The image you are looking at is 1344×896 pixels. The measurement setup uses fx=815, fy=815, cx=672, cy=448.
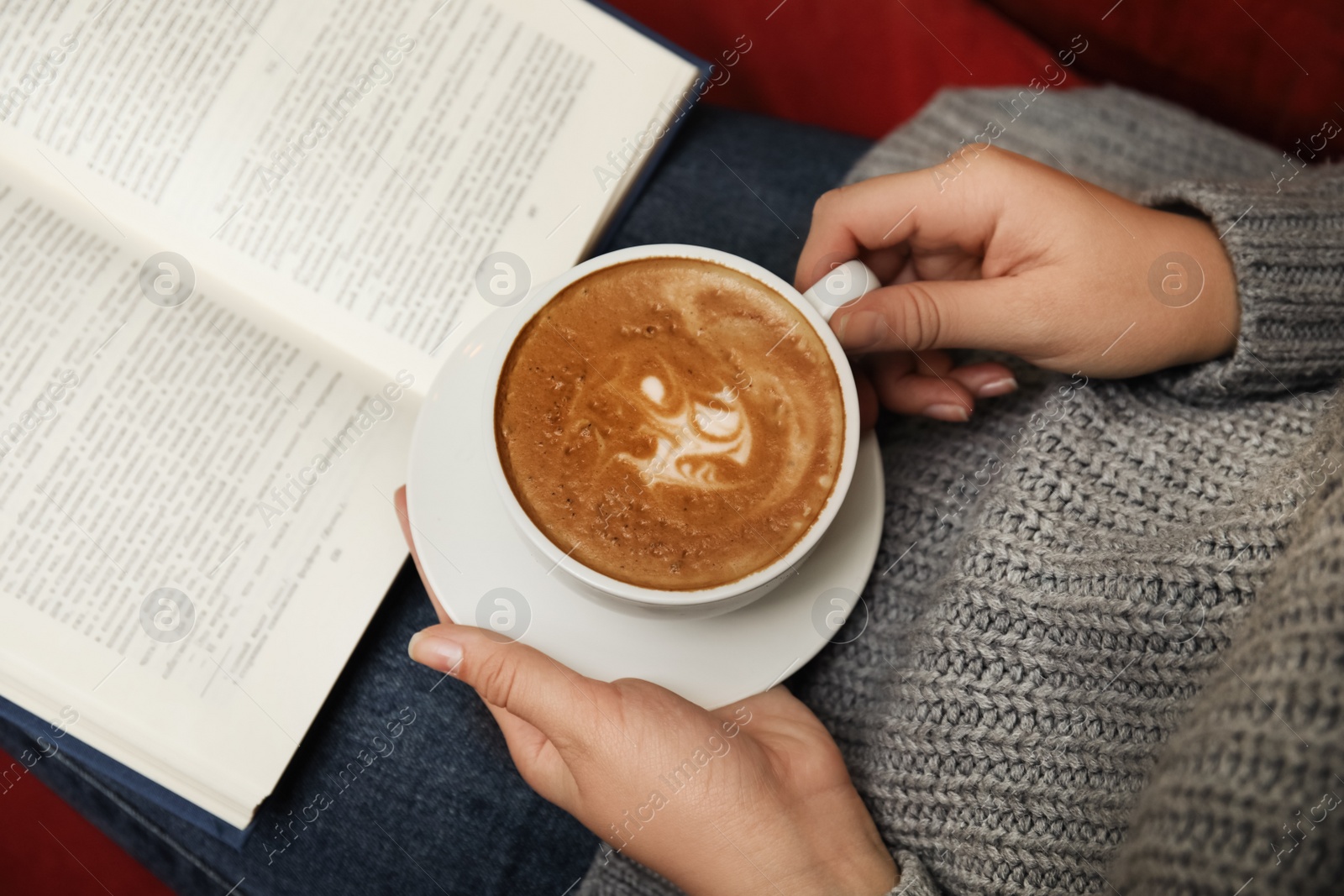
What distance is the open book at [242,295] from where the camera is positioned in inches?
29.7

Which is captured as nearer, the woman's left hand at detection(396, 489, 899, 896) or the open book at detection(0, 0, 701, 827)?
the woman's left hand at detection(396, 489, 899, 896)

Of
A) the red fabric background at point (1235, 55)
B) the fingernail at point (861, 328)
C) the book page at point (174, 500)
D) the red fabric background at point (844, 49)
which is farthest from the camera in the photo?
the red fabric background at point (844, 49)

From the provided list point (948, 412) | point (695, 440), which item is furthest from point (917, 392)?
point (695, 440)

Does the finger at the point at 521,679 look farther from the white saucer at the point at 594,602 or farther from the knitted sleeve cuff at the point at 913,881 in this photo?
the knitted sleeve cuff at the point at 913,881

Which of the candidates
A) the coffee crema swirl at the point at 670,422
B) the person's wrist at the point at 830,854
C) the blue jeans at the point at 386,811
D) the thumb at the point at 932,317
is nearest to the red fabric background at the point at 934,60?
the blue jeans at the point at 386,811

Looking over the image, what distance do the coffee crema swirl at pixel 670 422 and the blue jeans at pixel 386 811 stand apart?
306mm

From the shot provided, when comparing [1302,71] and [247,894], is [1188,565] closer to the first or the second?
[1302,71]

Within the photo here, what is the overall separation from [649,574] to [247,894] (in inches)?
23.1

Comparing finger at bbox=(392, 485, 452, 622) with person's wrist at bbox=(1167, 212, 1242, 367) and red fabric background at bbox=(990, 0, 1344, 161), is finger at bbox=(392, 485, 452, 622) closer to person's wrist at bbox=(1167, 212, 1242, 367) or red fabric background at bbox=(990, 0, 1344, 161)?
person's wrist at bbox=(1167, 212, 1242, 367)

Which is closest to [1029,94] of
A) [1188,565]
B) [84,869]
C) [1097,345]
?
[1097,345]

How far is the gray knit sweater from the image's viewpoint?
1.76 feet

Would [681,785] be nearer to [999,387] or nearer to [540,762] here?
[540,762]

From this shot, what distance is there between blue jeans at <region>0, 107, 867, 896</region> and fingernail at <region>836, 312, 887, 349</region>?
1.59ft

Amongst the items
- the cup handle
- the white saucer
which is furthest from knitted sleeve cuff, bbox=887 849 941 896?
the cup handle
